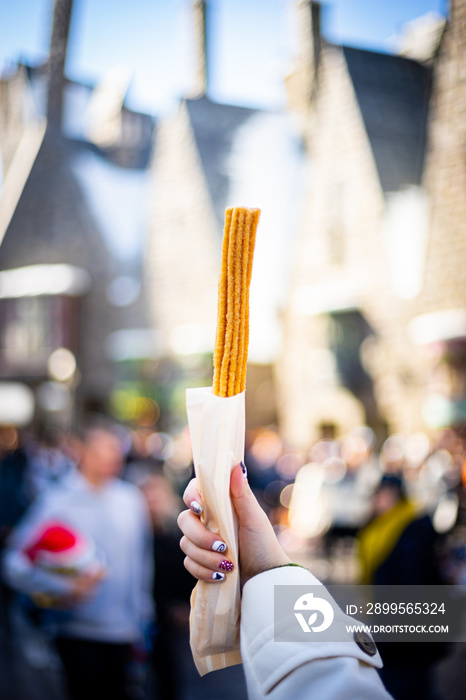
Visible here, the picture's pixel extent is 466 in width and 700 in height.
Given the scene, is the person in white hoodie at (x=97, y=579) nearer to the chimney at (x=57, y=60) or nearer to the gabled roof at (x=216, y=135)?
the chimney at (x=57, y=60)

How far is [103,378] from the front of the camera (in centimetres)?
1289

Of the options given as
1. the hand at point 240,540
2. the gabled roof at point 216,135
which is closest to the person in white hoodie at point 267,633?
the hand at point 240,540

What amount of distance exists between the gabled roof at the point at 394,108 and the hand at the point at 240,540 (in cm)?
182

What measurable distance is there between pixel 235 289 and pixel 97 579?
6.05 ft

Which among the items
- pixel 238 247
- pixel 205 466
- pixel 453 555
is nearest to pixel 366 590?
pixel 453 555

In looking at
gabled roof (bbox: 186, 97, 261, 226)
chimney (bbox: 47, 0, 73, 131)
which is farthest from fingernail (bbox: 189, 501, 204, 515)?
gabled roof (bbox: 186, 97, 261, 226)

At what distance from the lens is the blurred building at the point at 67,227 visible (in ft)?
13.4

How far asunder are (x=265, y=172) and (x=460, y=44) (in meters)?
A: 3.84

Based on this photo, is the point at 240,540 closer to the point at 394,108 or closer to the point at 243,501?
the point at 243,501

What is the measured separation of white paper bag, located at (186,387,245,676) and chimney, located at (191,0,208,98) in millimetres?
2836

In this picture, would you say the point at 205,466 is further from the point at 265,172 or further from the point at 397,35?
the point at 265,172

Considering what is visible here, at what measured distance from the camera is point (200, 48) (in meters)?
3.40

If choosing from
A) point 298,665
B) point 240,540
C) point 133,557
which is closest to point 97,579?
point 133,557

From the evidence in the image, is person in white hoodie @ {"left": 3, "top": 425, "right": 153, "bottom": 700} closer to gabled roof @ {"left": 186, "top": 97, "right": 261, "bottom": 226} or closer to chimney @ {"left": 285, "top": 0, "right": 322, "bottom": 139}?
chimney @ {"left": 285, "top": 0, "right": 322, "bottom": 139}
